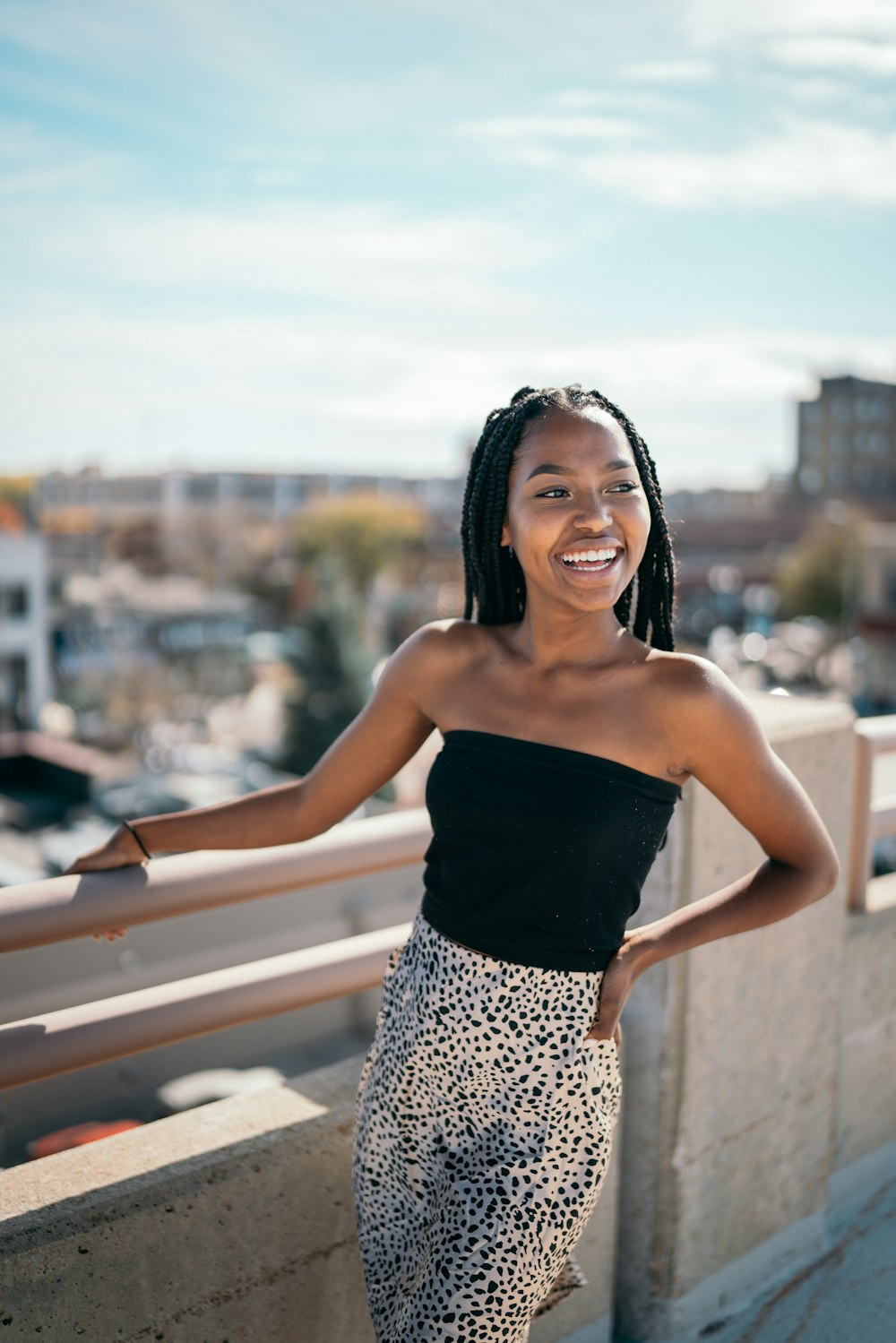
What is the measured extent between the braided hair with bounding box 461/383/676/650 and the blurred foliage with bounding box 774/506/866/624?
159ft

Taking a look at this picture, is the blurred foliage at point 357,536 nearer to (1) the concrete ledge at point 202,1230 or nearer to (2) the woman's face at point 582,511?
(1) the concrete ledge at point 202,1230

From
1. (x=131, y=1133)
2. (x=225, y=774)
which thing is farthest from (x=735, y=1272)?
(x=225, y=774)

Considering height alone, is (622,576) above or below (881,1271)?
above

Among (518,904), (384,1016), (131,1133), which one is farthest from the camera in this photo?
(131,1133)

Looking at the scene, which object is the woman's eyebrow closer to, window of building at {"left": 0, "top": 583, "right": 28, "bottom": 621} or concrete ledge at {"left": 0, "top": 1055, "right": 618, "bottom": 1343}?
concrete ledge at {"left": 0, "top": 1055, "right": 618, "bottom": 1343}

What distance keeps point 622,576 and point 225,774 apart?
1159 inches

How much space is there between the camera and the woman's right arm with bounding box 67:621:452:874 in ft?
6.19

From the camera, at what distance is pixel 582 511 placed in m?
1.66

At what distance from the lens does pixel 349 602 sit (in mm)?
33844

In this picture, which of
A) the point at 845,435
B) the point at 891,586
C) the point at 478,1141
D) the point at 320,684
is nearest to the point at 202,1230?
the point at 478,1141

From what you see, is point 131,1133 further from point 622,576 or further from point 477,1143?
point 622,576

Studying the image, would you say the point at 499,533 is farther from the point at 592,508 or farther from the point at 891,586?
the point at 891,586

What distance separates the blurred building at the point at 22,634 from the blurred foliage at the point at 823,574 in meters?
31.3

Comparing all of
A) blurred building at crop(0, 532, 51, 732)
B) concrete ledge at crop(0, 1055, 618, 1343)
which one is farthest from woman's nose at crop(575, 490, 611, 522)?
blurred building at crop(0, 532, 51, 732)
